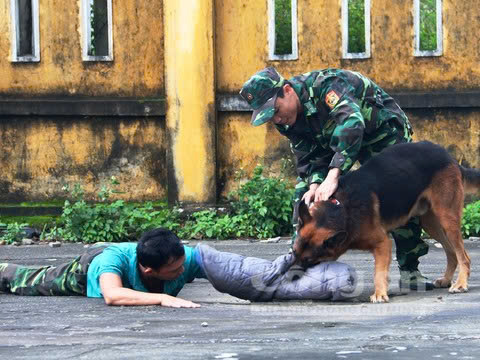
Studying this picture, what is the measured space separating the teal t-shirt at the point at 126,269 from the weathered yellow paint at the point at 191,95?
651cm

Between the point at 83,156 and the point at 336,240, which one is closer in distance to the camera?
the point at 336,240

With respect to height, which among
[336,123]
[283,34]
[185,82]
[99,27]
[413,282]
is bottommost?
[413,282]

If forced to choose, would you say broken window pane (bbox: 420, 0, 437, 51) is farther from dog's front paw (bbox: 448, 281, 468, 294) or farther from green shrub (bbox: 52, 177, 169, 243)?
dog's front paw (bbox: 448, 281, 468, 294)

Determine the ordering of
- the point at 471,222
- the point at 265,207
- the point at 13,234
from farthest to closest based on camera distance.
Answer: the point at 13,234
the point at 265,207
the point at 471,222

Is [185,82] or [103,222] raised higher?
[185,82]

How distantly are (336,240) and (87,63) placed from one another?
8192mm

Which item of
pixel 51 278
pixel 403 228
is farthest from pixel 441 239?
pixel 51 278

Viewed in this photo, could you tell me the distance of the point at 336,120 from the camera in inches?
283

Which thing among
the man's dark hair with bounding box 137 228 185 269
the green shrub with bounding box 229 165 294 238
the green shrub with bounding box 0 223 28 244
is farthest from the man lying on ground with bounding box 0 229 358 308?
the green shrub with bounding box 0 223 28 244

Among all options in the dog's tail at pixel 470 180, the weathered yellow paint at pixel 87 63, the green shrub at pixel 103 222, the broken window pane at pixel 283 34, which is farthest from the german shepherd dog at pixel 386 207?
the broken window pane at pixel 283 34

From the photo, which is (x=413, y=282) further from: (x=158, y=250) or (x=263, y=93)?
(x=158, y=250)

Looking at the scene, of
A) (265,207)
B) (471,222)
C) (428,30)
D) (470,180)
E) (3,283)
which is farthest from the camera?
(428,30)

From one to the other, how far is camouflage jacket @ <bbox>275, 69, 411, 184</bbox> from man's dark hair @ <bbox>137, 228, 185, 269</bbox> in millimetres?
1169

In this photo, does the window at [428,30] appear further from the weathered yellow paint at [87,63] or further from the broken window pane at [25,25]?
the broken window pane at [25,25]
